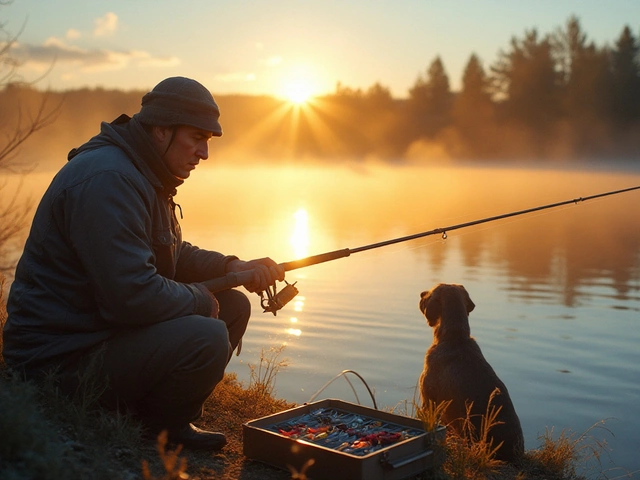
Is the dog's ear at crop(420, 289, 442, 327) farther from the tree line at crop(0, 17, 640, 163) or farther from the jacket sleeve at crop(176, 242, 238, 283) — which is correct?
the tree line at crop(0, 17, 640, 163)

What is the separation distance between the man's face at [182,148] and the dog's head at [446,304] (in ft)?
8.03

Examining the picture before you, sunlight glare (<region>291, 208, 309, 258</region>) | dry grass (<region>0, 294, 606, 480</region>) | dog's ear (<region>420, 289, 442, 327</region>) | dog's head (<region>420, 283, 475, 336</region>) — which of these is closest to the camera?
dry grass (<region>0, 294, 606, 480</region>)

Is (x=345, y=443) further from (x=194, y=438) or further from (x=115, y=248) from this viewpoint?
(x=115, y=248)

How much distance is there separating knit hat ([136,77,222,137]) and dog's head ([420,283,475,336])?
97.7 inches

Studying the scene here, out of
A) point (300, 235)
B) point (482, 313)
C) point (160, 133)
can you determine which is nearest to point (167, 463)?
point (160, 133)

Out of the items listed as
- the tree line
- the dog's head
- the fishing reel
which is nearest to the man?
the fishing reel

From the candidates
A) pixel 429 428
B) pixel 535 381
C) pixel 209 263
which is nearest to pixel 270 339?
pixel 535 381

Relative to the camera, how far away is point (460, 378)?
17.2 feet

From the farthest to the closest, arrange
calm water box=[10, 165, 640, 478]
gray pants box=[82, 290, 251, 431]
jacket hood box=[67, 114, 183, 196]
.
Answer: calm water box=[10, 165, 640, 478], jacket hood box=[67, 114, 183, 196], gray pants box=[82, 290, 251, 431]

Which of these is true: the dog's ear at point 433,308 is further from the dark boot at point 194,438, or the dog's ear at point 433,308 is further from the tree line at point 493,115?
the tree line at point 493,115

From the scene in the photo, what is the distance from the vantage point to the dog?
16.2 ft

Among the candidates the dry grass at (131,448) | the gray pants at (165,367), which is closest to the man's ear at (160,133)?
the gray pants at (165,367)

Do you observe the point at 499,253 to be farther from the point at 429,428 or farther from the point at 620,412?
the point at 429,428

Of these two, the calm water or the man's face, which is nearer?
the man's face
